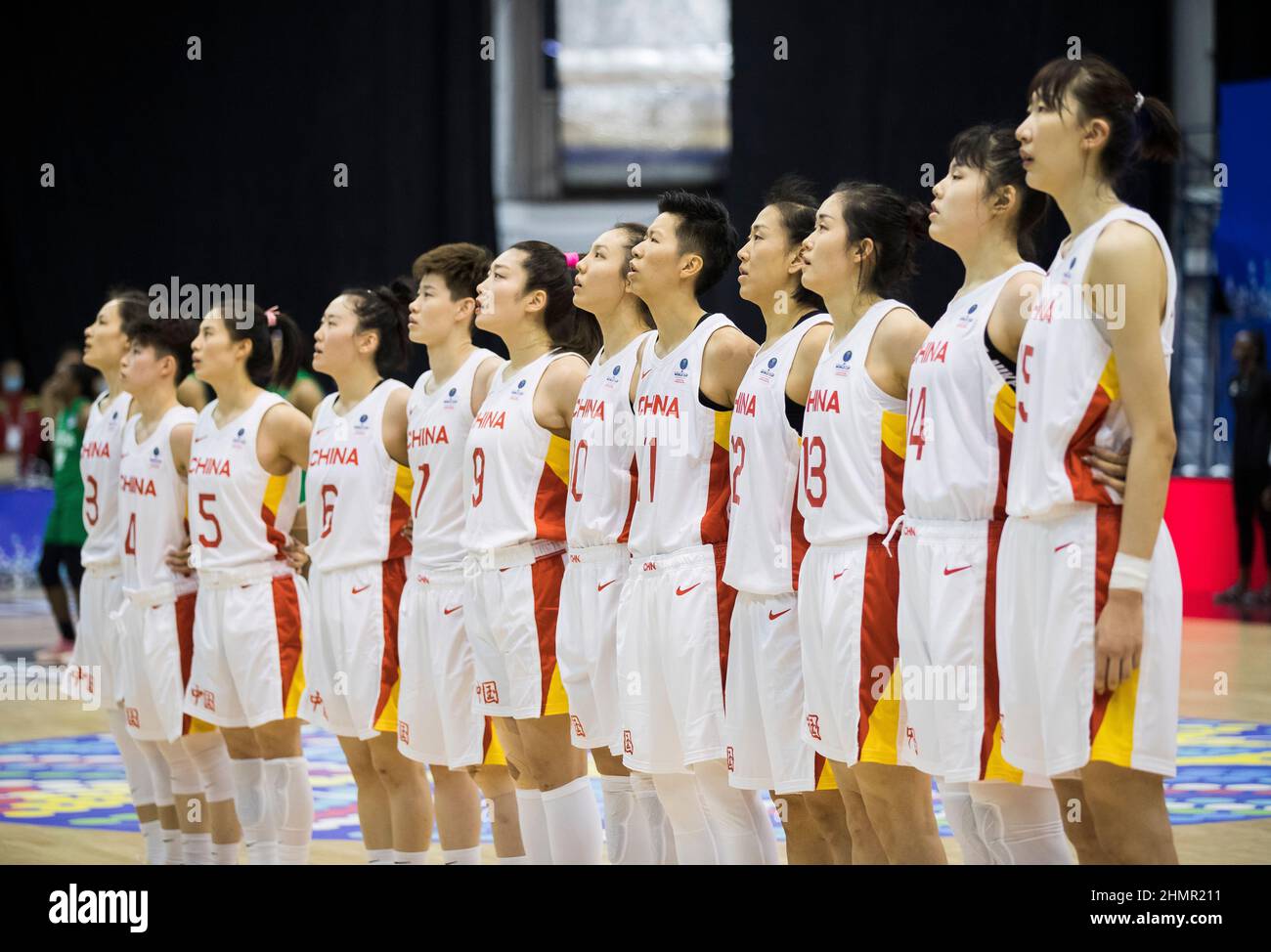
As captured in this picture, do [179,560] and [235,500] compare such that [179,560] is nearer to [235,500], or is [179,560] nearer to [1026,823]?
[235,500]

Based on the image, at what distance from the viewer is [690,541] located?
379 cm

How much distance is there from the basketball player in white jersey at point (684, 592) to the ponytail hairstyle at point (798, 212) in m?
0.18

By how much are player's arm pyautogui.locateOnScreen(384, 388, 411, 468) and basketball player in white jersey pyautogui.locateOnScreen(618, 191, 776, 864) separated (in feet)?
3.32

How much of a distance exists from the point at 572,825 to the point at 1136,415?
187cm

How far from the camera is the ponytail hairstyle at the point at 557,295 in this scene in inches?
174

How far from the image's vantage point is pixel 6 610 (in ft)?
41.3

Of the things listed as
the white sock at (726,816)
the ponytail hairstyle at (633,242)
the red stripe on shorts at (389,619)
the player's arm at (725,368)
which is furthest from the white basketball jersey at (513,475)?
the white sock at (726,816)

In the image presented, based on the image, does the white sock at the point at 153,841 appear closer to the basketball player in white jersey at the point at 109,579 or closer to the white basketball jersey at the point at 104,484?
the basketball player in white jersey at the point at 109,579

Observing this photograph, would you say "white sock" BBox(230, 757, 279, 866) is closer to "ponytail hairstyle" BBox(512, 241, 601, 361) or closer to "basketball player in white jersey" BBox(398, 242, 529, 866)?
"basketball player in white jersey" BBox(398, 242, 529, 866)

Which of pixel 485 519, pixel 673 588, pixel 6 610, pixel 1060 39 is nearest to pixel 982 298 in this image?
pixel 673 588

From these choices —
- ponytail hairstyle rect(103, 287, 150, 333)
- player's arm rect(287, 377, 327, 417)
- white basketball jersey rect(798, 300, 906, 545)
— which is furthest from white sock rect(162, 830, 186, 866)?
white basketball jersey rect(798, 300, 906, 545)

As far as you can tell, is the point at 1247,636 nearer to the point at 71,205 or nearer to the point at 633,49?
the point at 633,49
